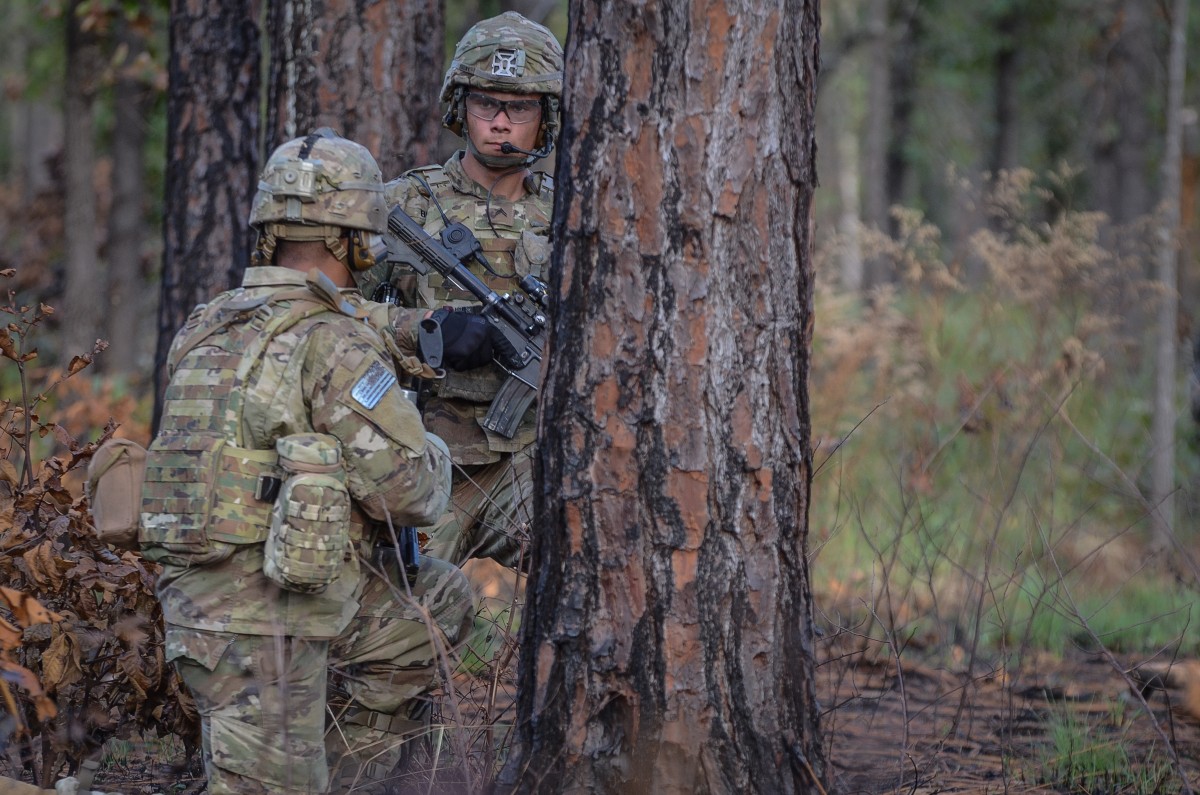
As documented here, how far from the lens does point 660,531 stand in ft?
9.27

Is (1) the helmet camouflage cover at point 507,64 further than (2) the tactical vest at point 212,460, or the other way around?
(1) the helmet camouflage cover at point 507,64

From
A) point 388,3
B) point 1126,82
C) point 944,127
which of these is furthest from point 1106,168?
point 388,3

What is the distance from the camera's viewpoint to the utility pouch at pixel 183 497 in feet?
9.32

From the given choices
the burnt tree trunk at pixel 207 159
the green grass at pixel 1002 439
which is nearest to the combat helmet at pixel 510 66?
the burnt tree trunk at pixel 207 159

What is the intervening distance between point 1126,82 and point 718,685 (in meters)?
11.2

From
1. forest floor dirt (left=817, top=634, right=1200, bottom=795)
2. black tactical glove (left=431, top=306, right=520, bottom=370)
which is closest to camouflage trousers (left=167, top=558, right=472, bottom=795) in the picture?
black tactical glove (left=431, top=306, right=520, bottom=370)

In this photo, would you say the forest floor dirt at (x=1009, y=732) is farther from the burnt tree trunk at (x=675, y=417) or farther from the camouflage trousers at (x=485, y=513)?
the camouflage trousers at (x=485, y=513)

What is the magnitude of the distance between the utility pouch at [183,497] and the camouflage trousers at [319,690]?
203 mm

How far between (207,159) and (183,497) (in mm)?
3699

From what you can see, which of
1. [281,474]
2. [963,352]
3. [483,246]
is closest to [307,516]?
[281,474]

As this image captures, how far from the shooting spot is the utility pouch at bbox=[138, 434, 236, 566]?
2.84 m

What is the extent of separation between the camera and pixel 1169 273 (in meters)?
7.80

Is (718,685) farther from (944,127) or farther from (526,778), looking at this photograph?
(944,127)

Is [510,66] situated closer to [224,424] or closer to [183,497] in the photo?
[224,424]
